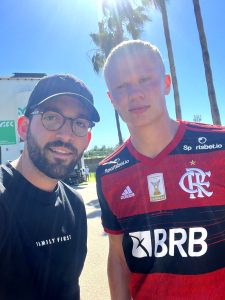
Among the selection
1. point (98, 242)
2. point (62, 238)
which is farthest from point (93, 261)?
point (62, 238)

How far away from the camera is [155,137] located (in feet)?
7.54

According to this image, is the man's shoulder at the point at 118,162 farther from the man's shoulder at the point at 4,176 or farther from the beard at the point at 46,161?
the man's shoulder at the point at 4,176

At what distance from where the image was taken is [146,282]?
2059 mm

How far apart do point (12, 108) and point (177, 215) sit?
131 feet

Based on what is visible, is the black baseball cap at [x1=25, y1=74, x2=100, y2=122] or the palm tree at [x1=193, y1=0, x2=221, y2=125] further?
the palm tree at [x1=193, y1=0, x2=221, y2=125]

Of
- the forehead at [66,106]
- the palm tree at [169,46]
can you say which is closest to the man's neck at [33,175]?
the forehead at [66,106]

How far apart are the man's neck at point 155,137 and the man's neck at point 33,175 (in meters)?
0.69

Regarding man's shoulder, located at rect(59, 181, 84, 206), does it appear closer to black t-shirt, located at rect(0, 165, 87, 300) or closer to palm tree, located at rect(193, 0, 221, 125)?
black t-shirt, located at rect(0, 165, 87, 300)

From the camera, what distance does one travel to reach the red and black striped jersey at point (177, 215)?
1.97 m

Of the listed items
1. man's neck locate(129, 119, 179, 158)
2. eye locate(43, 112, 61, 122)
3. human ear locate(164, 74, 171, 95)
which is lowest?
man's neck locate(129, 119, 179, 158)

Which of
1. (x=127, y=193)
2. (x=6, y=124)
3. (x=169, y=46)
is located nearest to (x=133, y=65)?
(x=127, y=193)

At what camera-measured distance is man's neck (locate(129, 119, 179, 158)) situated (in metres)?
2.29

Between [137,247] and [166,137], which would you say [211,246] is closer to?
[137,247]

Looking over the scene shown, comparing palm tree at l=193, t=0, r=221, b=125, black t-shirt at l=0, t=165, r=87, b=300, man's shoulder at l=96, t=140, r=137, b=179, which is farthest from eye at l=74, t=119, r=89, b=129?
palm tree at l=193, t=0, r=221, b=125
